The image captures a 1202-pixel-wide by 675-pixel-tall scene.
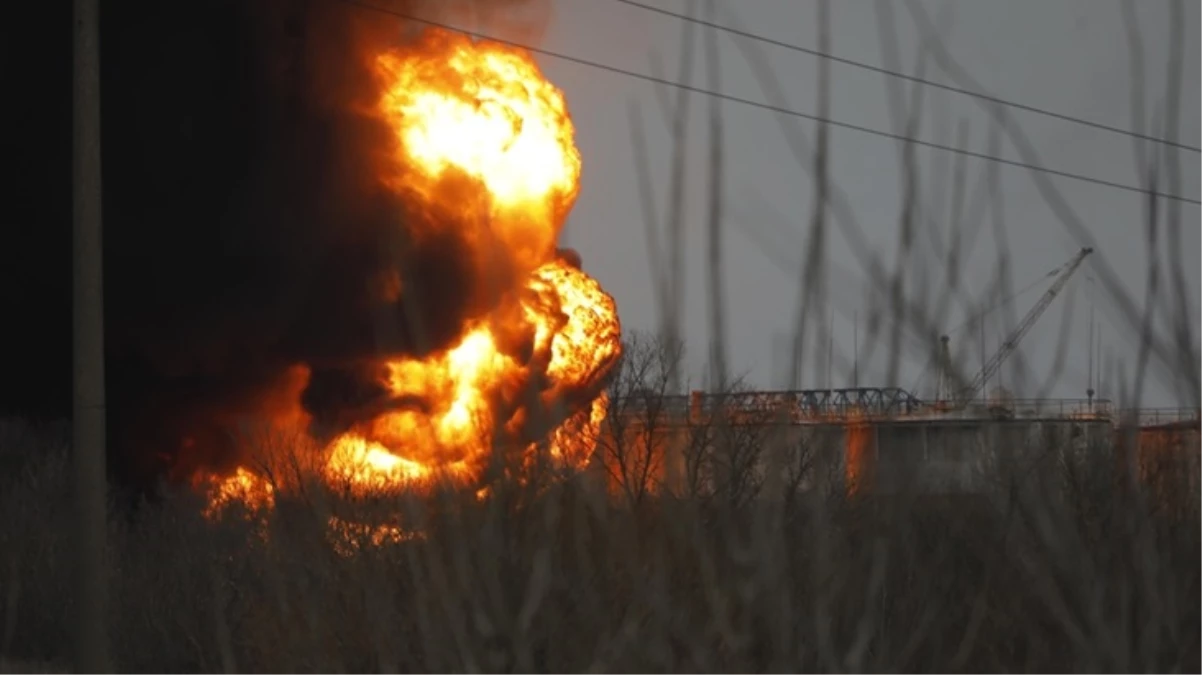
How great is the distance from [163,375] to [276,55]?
22.5ft

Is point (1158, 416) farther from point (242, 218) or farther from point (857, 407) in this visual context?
point (242, 218)

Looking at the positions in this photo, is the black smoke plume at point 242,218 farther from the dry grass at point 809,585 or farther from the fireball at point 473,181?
the dry grass at point 809,585

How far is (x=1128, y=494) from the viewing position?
4.02m

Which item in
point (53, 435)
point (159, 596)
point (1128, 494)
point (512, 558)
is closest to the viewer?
point (1128, 494)

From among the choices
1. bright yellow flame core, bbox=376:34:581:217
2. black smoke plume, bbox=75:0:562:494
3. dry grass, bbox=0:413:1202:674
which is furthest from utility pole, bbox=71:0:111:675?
bright yellow flame core, bbox=376:34:581:217

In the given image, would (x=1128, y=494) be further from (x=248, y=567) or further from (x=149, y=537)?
(x=149, y=537)

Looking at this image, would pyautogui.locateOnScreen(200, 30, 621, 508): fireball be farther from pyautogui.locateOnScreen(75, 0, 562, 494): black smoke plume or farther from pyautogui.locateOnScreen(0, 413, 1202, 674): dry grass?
pyautogui.locateOnScreen(0, 413, 1202, 674): dry grass

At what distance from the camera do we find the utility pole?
1149 centimetres

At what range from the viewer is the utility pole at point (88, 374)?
11.5 metres

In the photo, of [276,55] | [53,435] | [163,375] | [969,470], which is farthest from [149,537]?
[969,470]

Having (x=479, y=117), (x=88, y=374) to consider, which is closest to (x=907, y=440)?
(x=88, y=374)

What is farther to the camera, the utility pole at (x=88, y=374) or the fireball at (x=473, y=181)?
the fireball at (x=473, y=181)

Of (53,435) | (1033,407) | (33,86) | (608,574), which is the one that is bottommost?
(608,574)

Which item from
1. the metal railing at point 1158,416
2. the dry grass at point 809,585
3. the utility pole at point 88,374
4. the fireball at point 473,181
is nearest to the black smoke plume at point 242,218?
the fireball at point 473,181
